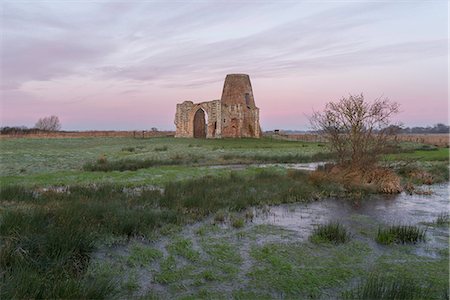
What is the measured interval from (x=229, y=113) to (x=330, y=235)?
46321 mm

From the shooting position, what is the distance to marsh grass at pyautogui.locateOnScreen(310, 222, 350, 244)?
8.48m

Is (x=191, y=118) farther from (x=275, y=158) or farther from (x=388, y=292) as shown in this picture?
(x=388, y=292)

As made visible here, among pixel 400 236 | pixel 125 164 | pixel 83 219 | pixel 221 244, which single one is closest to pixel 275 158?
pixel 125 164

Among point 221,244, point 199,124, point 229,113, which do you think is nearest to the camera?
point 221,244

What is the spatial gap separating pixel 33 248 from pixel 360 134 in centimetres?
1456

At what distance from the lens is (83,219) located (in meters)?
8.21

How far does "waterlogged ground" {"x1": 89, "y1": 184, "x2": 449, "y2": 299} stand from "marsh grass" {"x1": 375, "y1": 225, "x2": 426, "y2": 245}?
0.17m

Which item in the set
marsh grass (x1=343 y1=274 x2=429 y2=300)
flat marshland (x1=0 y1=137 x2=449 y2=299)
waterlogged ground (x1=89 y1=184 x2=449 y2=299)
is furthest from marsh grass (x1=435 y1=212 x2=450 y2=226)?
marsh grass (x1=343 y1=274 x2=429 y2=300)

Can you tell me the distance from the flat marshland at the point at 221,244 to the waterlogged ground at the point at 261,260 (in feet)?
0.09

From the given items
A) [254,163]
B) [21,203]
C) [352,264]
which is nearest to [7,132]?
[254,163]

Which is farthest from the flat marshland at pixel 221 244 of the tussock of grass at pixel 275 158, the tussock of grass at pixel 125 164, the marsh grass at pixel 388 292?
the tussock of grass at pixel 275 158

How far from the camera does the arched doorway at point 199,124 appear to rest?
59531mm

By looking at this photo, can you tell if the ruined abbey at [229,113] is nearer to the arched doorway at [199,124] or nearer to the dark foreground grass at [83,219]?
the arched doorway at [199,124]

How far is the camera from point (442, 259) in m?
7.45
